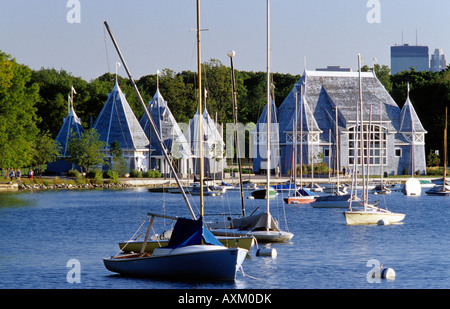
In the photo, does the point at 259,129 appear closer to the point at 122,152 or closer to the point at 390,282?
the point at 122,152

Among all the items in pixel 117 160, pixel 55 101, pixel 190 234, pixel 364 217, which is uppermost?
pixel 55 101

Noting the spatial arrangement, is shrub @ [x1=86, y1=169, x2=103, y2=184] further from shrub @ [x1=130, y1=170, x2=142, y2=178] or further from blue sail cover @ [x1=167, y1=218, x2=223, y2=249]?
blue sail cover @ [x1=167, y1=218, x2=223, y2=249]

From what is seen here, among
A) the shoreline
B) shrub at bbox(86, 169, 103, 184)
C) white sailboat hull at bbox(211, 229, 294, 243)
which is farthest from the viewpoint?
shrub at bbox(86, 169, 103, 184)

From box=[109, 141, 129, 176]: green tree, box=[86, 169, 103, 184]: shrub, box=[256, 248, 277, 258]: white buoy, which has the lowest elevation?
box=[256, 248, 277, 258]: white buoy

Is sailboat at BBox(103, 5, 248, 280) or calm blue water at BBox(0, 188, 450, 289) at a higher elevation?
sailboat at BBox(103, 5, 248, 280)

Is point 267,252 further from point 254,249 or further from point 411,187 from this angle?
point 411,187

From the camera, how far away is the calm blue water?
96.2 ft

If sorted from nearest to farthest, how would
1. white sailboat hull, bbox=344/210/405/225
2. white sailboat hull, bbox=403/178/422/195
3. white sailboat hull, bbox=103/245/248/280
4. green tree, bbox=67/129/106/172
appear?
white sailboat hull, bbox=103/245/248/280 → white sailboat hull, bbox=344/210/405/225 → white sailboat hull, bbox=403/178/422/195 → green tree, bbox=67/129/106/172

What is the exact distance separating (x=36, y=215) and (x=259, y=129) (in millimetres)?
39283

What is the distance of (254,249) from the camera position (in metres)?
36.5

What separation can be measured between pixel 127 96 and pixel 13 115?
40.9 meters

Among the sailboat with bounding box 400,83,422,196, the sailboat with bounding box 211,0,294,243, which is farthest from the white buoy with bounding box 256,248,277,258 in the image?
the sailboat with bounding box 400,83,422,196

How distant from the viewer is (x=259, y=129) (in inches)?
3610

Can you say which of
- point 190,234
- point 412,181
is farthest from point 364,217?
point 412,181
